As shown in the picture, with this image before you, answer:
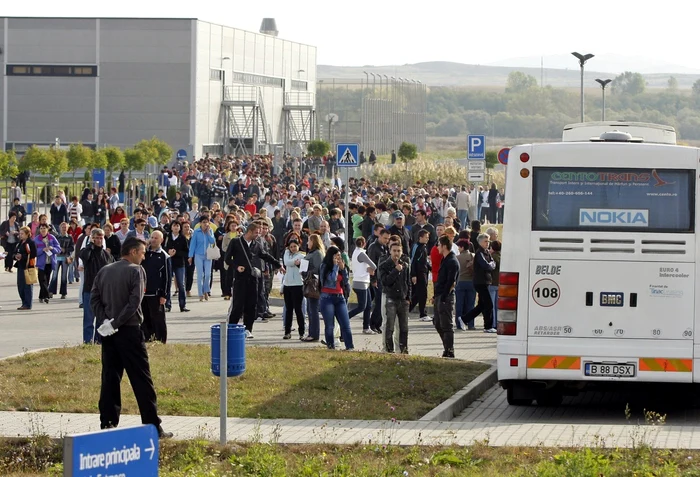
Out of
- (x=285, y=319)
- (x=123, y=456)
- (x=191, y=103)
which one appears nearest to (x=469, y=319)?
(x=285, y=319)

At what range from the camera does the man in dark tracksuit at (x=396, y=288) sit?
17.8 m

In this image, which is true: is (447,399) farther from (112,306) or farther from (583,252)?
(112,306)

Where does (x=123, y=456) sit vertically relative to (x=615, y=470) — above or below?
above

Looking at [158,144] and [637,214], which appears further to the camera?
[158,144]

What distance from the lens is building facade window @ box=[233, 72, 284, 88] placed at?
91.4 m

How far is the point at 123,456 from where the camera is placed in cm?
526

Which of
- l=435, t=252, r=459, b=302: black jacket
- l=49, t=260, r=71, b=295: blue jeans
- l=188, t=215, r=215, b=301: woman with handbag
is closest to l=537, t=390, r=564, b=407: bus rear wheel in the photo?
l=435, t=252, r=459, b=302: black jacket

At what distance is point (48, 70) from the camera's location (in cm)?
8362

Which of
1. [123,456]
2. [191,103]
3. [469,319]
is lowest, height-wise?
[469,319]

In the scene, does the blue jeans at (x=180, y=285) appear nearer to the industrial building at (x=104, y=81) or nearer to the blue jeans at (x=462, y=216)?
the blue jeans at (x=462, y=216)

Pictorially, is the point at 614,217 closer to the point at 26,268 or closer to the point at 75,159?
the point at 26,268

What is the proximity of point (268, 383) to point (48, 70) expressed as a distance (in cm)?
7235

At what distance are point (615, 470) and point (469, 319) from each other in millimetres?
12950

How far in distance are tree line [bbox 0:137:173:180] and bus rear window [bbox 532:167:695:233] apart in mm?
38687
